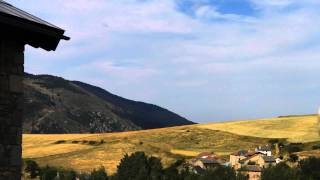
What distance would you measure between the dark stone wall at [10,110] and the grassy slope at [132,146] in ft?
336

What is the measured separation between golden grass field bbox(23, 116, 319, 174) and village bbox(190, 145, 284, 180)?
18.9ft

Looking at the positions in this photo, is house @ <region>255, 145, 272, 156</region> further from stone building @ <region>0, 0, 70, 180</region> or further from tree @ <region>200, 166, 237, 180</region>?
stone building @ <region>0, 0, 70, 180</region>

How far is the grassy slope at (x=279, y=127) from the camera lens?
140 m

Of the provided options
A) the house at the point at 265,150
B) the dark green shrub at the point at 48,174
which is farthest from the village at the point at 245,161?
the dark green shrub at the point at 48,174

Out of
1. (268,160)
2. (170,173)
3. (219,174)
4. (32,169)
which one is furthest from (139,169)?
(268,160)

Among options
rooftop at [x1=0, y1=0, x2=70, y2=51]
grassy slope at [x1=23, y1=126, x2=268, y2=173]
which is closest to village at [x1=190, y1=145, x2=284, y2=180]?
grassy slope at [x1=23, y1=126, x2=268, y2=173]

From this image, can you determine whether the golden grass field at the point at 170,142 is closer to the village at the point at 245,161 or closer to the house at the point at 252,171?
the village at the point at 245,161

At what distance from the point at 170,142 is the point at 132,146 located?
12928mm

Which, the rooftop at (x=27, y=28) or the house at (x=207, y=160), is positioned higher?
the rooftop at (x=27, y=28)

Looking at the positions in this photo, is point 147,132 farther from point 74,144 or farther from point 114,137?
point 74,144

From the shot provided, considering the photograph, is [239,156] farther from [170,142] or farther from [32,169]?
[32,169]

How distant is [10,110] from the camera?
409 inches

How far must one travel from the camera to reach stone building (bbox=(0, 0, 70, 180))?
10.2 meters

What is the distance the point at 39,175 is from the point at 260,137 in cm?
6660
